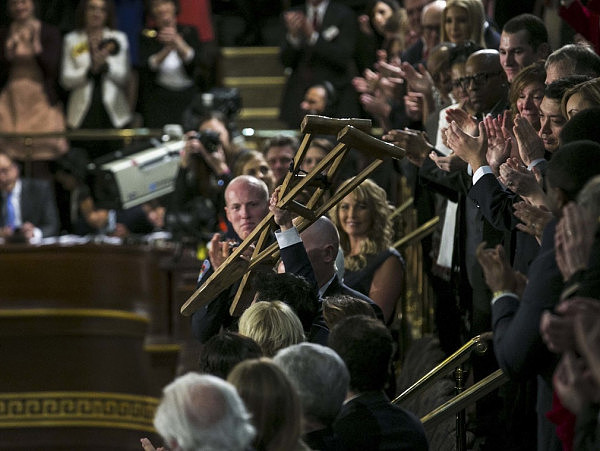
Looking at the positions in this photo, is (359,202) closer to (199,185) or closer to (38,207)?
(199,185)

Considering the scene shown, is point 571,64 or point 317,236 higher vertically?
point 571,64

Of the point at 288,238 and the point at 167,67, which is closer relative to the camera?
the point at 288,238

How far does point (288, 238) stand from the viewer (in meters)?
4.83

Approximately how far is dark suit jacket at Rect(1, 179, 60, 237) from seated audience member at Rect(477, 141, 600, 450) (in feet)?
23.2

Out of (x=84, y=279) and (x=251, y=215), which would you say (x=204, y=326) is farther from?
(x=84, y=279)

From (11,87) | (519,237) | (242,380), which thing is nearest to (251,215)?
(519,237)

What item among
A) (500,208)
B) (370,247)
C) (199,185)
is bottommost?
(199,185)

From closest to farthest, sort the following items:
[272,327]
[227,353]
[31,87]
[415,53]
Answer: [227,353]
[272,327]
[415,53]
[31,87]

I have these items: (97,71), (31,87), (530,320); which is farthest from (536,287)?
(31,87)

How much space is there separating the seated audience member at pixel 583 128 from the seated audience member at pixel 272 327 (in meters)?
0.97

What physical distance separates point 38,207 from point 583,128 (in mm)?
7046

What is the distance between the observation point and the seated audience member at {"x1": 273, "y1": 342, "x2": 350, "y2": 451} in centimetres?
347

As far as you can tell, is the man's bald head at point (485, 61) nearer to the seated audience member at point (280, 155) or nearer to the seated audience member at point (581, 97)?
the seated audience member at point (581, 97)

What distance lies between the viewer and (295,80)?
33.4 feet
